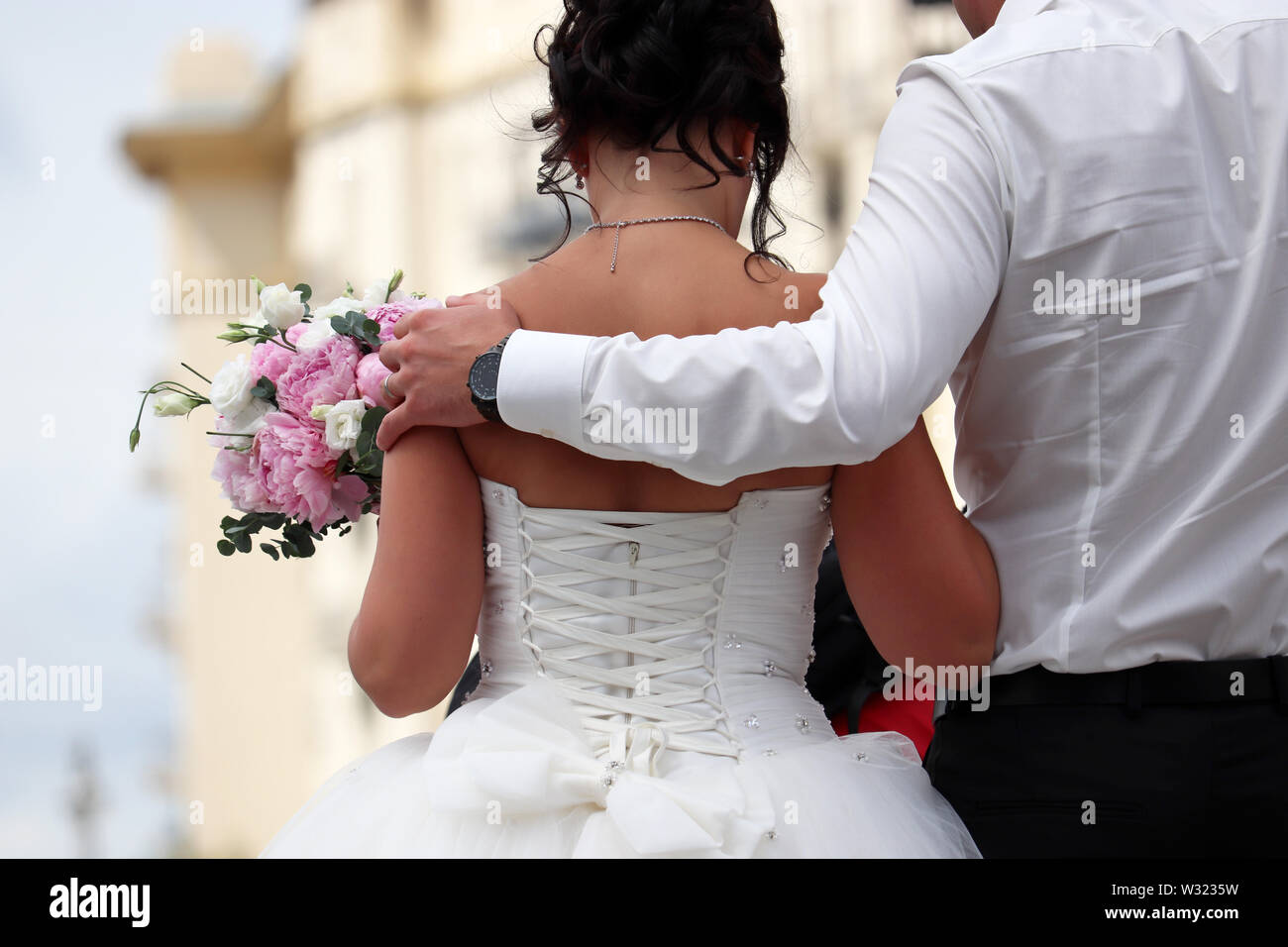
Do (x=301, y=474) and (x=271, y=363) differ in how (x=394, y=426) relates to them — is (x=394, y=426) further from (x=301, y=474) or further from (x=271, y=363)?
(x=271, y=363)

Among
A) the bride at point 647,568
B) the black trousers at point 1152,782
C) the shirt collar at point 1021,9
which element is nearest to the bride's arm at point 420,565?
the bride at point 647,568

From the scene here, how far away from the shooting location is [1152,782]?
1.14 metres

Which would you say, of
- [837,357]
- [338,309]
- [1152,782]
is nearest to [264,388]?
[338,309]

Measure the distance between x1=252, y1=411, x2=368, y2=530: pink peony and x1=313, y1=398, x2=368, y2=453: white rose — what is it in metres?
0.04

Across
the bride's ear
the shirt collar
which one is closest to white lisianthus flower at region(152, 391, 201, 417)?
the bride's ear

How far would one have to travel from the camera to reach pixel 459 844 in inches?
48.3

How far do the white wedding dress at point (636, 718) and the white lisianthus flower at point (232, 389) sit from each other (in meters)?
0.43

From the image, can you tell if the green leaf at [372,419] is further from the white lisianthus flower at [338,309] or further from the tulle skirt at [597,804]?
the tulle skirt at [597,804]

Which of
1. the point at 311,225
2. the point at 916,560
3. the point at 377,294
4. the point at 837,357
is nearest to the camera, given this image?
the point at 837,357

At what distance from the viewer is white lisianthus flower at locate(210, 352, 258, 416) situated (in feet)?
5.09

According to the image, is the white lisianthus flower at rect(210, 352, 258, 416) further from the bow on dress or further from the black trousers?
the black trousers

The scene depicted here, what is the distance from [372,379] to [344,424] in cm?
7

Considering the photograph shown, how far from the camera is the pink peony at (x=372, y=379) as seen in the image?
1.47 meters
